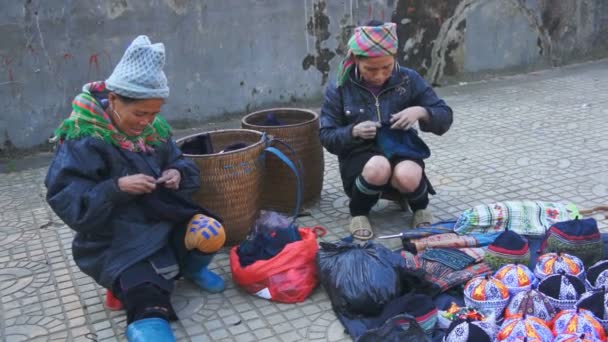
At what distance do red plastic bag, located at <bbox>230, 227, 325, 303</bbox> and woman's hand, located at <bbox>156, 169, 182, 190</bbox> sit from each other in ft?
1.76

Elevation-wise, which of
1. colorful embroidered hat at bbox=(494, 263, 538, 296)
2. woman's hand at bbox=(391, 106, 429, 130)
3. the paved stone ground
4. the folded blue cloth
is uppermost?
woman's hand at bbox=(391, 106, 429, 130)

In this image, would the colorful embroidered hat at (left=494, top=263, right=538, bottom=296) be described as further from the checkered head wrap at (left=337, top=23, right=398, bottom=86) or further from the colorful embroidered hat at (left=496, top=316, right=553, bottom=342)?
the checkered head wrap at (left=337, top=23, right=398, bottom=86)

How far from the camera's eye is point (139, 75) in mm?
2928

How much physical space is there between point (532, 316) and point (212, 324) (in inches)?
56.3

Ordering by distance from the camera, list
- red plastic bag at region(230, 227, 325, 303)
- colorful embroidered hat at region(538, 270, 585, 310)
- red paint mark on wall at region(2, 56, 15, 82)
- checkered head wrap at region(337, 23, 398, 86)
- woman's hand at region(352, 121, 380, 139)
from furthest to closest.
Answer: red paint mark on wall at region(2, 56, 15, 82)
woman's hand at region(352, 121, 380, 139)
checkered head wrap at region(337, 23, 398, 86)
red plastic bag at region(230, 227, 325, 303)
colorful embroidered hat at region(538, 270, 585, 310)

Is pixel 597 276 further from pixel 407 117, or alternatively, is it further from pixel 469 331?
pixel 407 117

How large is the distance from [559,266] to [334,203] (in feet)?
6.01

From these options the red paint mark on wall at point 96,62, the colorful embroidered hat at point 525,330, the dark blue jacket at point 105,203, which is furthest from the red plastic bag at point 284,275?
the red paint mark on wall at point 96,62

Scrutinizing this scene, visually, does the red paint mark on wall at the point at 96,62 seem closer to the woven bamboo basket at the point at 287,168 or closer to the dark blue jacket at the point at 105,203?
the woven bamboo basket at the point at 287,168

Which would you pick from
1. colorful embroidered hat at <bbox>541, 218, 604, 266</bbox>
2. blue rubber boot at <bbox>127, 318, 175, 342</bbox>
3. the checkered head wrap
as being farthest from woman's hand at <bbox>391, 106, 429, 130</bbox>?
blue rubber boot at <bbox>127, 318, 175, 342</bbox>

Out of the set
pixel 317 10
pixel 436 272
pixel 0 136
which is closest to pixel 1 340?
pixel 436 272

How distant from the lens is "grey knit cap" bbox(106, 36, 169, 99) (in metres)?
2.93

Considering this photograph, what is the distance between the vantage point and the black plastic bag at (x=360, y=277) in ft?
9.99

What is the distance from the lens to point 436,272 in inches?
131
